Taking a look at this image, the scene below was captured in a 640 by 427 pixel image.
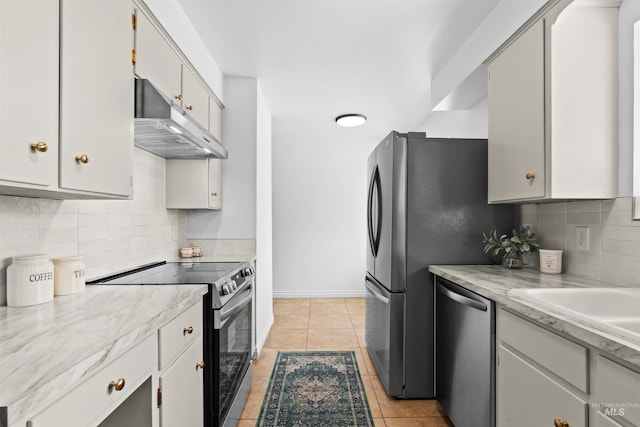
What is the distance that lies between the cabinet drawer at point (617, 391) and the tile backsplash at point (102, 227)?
6.27 ft

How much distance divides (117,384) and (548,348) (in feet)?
4.39

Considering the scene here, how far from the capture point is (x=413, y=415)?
7.18 feet

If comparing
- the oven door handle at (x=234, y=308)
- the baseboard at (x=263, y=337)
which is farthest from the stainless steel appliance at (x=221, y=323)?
the baseboard at (x=263, y=337)

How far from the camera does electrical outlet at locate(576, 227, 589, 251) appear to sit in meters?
1.81

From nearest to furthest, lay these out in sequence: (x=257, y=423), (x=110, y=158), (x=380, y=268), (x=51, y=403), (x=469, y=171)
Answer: (x=51, y=403), (x=110, y=158), (x=257, y=423), (x=469, y=171), (x=380, y=268)

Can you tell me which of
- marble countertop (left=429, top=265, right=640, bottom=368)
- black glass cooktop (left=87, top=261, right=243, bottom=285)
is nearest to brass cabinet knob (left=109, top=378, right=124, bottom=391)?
black glass cooktop (left=87, top=261, right=243, bottom=285)

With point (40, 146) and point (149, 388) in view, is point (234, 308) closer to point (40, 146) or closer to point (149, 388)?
point (149, 388)

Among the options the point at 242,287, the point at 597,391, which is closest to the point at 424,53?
the point at 242,287

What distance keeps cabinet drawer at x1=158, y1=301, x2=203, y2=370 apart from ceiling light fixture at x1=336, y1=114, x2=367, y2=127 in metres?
3.23

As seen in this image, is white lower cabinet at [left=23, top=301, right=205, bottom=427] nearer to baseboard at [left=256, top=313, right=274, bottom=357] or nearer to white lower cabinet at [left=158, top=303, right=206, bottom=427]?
white lower cabinet at [left=158, top=303, right=206, bottom=427]

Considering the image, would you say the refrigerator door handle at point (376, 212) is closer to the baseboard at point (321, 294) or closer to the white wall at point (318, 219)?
the white wall at point (318, 219)

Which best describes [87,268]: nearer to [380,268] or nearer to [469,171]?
[380,268]

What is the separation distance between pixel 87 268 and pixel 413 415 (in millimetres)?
2036

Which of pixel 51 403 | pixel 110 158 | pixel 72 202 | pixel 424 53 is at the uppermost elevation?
pixel 424 53
